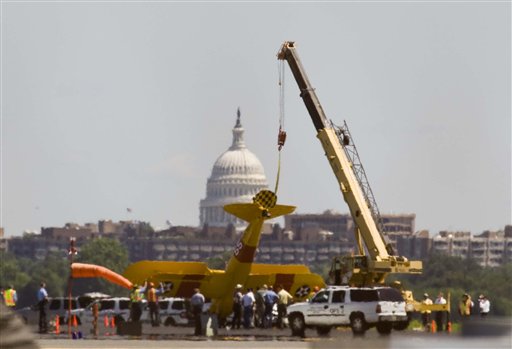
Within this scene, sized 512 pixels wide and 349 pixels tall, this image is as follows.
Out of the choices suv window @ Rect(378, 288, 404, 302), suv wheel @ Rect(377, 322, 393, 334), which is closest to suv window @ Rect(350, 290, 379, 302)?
suv window @ Rect(378, 288, 404, 302)

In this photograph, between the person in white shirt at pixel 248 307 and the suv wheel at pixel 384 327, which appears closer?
the suv wheel at pixel 384 327

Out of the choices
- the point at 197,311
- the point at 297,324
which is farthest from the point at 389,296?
the point at 197,311

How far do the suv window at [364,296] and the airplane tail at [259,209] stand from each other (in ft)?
43.2

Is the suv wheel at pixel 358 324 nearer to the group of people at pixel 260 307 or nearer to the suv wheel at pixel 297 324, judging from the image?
the suv wheel at pixel 297 324

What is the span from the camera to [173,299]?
6975cm

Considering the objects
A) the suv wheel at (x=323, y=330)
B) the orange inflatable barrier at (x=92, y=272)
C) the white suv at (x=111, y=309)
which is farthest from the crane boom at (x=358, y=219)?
the white suv at (x=111, y=309)

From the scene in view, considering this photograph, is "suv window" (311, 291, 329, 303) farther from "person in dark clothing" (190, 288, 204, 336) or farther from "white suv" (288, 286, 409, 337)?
"person in dark clothing" (190, 288, 204, 336)

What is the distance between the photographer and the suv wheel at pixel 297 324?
49091 mm

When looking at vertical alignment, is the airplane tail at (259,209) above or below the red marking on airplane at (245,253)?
above

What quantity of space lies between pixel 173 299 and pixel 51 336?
906 inches

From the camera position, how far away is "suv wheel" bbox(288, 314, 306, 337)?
1933 inches

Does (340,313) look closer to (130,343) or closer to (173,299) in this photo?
(130,343)

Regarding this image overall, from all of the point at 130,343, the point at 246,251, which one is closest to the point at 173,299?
the point at 246,251

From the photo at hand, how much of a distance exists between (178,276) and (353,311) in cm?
1445
